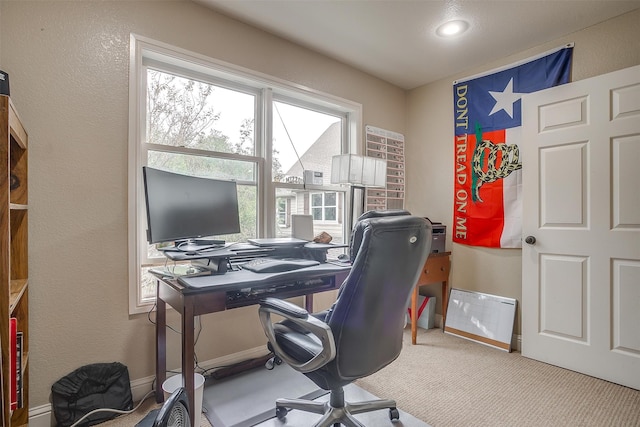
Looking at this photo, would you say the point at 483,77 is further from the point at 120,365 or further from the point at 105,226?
the point at 120,365

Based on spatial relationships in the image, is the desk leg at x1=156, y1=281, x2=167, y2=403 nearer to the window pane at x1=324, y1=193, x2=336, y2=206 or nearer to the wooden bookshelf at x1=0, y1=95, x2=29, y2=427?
the wooden bookshelf at x1=0, y1=95, x2=29, y2=427

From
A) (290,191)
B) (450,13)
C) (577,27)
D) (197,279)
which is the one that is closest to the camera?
(197,279)

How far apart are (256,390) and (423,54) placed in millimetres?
2931

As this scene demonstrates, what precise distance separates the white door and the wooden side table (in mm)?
671

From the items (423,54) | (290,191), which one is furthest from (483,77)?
(290,191)

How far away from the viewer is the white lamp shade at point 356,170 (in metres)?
2.68

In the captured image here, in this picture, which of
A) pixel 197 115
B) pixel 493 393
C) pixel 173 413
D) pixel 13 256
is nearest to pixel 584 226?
pixel 493 393

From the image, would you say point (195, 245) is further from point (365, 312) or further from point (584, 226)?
point (584, 226)

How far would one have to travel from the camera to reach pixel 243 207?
248 centimetres

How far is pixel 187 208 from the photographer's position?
71.6 inches

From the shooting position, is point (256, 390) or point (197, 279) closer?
point (197, 279)

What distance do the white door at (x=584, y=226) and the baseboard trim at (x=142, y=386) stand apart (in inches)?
85.3

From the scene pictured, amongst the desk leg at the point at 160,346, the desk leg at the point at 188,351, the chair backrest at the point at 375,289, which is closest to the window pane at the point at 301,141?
the desk leg at the point at 160,346

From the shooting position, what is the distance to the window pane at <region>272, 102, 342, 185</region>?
2703 mm
